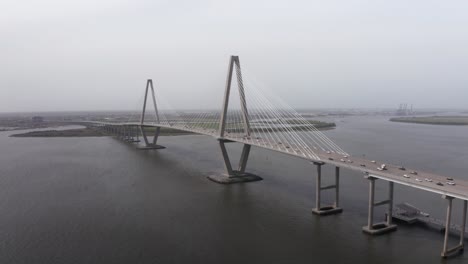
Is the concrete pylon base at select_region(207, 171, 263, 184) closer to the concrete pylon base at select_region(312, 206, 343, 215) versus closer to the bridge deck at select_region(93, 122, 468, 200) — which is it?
the bridge deck at select_region(93, 122, 468, 200)

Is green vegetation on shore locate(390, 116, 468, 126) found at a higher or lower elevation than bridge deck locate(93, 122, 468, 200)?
Result: lower

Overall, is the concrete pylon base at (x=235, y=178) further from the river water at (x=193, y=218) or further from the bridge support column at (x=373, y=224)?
the bridge support column at (x=373, y=224)

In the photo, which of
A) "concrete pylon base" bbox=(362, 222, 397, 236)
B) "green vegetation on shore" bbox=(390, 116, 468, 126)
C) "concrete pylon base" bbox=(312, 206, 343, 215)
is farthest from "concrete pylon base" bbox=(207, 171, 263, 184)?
"green vegetation on shore" bbox=(390, 116, 468, 126)

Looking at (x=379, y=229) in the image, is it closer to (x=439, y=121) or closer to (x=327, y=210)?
(x=327, y=210)

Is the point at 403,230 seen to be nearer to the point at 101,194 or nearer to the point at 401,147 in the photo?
the point at 101,194

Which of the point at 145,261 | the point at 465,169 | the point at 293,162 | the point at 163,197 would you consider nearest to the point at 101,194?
the point at 163,197

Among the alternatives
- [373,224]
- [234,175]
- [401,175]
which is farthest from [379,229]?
[234,175]
